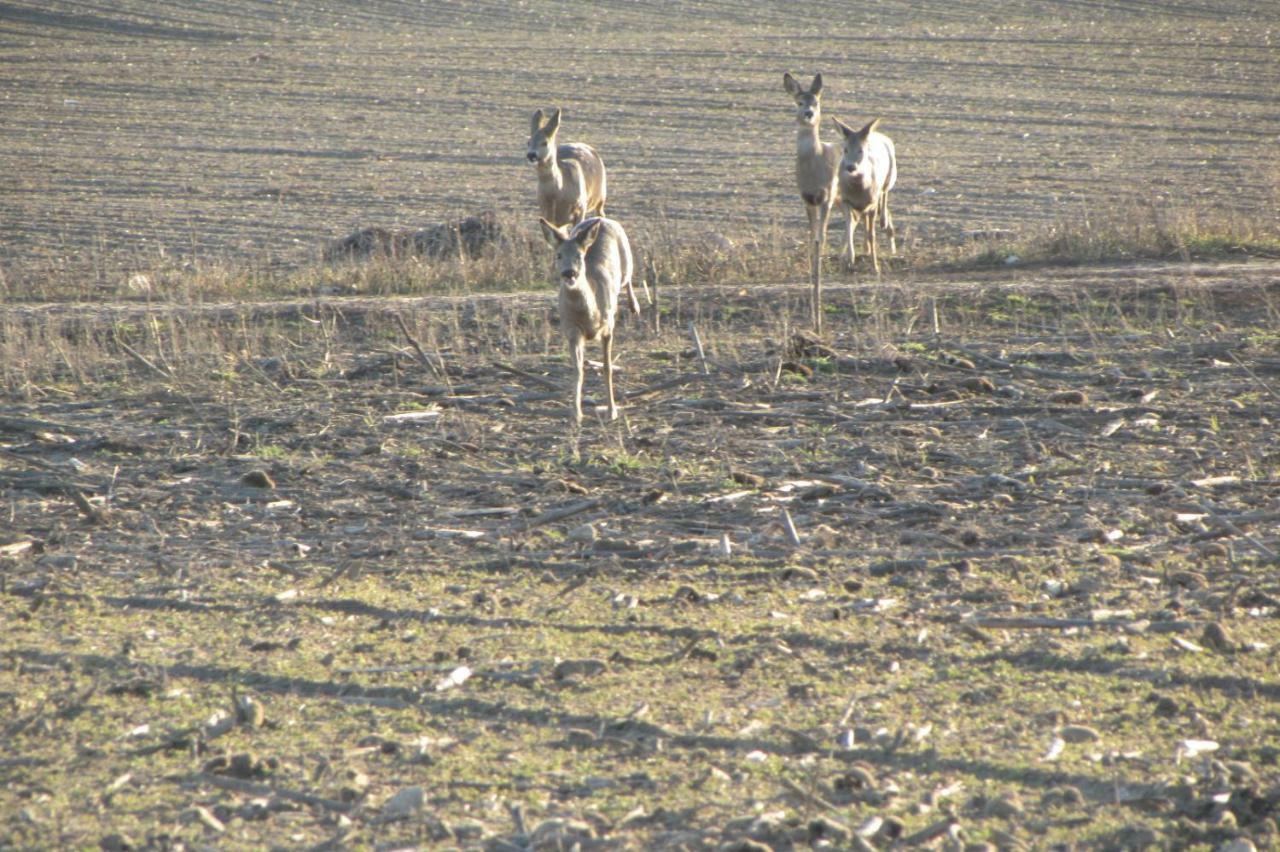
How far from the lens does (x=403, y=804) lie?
16.7 feet

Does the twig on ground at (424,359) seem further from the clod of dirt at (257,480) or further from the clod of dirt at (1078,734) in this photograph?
the clod of dirt at (1078,734)

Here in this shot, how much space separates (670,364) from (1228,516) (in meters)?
5.91

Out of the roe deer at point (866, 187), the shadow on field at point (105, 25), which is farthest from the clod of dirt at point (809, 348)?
the shadow on field at point (105, 25)

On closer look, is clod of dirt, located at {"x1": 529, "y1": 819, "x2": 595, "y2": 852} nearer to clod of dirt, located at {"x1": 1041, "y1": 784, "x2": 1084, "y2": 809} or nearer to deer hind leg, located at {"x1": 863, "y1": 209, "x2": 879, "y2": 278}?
clod of dirt, located at {"x1": 1041, "y1": 784, "x2": 1084, "y2": 809}

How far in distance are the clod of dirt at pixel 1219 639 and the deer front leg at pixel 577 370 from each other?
5.50m

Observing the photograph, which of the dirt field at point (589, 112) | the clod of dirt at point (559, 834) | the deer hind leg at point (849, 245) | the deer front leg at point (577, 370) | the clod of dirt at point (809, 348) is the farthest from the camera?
the dirt field at point (589, 112)

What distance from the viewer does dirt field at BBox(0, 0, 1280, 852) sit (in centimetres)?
520

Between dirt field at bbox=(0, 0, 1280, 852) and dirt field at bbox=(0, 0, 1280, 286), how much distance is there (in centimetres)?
327

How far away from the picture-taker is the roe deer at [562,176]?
56.4ft

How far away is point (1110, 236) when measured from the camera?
18281 millimetres

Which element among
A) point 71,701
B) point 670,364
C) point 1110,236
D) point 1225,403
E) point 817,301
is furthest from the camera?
point 1110,236

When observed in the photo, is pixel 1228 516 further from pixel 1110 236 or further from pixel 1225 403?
pixel 1110 236

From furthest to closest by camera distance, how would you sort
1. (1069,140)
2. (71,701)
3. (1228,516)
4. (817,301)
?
(1069,140) < (817,301) < (1228,516) < (71,701)

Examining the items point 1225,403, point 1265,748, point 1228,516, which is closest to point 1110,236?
point 1225,403
